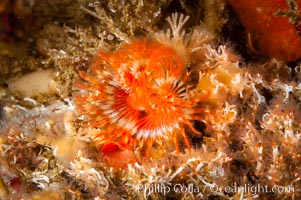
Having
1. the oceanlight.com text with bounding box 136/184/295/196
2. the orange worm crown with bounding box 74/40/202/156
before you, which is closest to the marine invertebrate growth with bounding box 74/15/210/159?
the orange worm crown with bounding box 74/40/202/156

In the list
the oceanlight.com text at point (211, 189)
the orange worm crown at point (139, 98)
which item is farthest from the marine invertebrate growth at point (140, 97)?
the oceanlight.com text at point (211, 189)

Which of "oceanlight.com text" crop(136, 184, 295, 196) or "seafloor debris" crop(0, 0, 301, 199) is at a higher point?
"seafloor debris" crop(0, 0, 301, 199)

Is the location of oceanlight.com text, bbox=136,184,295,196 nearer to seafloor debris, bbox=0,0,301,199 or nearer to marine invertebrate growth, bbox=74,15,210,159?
seafloor debris, bbox=0,0,301,199

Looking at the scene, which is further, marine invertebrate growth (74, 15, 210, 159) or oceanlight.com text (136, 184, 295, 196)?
marine invertebrate growth (74, 15, 210, 159)

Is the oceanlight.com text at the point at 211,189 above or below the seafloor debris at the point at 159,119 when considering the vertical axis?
below

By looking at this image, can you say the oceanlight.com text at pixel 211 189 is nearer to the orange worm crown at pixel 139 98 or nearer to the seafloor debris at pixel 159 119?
the seafloor debris at pixel 159 119

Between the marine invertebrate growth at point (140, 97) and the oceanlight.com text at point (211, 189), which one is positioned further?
the marine invertebrate growth at point (140, 97)

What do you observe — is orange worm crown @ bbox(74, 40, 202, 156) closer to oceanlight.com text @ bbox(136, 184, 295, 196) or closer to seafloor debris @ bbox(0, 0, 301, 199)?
seafloor debris @ bbox(0, 0, 301, 199)
